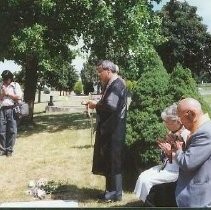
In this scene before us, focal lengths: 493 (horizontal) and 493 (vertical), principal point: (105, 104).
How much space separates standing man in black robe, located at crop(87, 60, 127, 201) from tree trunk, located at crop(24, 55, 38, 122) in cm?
1619

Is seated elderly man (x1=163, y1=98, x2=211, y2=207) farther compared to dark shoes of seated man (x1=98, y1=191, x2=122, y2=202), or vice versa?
dark shoes of seated man (x1=98, y1=191, x2=122, y2=202)

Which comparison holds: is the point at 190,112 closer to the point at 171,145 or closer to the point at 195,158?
the point at 195,158

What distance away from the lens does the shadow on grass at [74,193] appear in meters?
9.09

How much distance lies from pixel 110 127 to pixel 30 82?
16.9 metres

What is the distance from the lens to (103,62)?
323 inches

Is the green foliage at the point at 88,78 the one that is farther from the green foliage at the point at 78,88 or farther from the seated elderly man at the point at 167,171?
the seated elderly man at the point at 167,171

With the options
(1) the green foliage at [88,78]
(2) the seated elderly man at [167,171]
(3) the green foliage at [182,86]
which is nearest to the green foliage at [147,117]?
(3) the green foliage at [182,86]

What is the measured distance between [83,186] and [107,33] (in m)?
14.2

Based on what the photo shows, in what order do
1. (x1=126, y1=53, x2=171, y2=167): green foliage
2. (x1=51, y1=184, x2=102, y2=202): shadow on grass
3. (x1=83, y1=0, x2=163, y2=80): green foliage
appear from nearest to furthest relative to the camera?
(x1=51, y1=184, x2=102, y2=202): shadow on grass → (x1=126, y1=53, x2=171, y2=167): green foliage → (x1=83, y1=0, x2=163, y2=80): green foliage

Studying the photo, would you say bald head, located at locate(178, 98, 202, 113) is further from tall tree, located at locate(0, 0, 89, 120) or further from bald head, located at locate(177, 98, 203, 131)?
tall tree, located at locate(0, 0, 89, 120)

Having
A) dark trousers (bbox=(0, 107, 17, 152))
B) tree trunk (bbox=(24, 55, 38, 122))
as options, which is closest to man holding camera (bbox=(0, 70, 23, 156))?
dark trousers (bbox=(0, 107, 17, 152))

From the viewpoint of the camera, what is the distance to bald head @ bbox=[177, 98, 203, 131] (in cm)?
530

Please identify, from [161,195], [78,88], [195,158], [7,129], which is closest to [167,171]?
[161,195]

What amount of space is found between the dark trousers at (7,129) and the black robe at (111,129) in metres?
5.16
